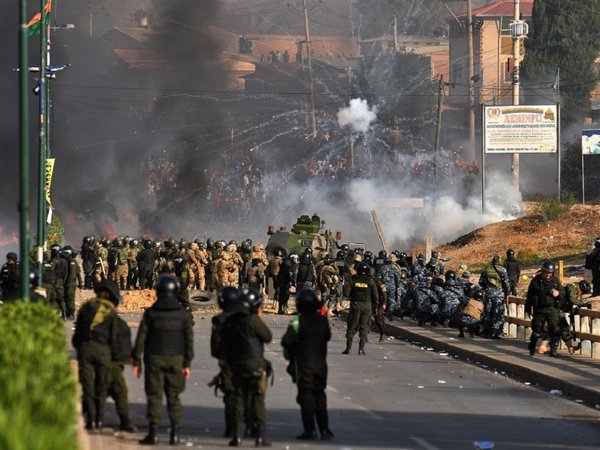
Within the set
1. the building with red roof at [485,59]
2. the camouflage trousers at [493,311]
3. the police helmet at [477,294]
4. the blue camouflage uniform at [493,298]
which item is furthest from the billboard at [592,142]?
the camouflage trousers at [493,311]

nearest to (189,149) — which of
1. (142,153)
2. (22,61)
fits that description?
(142,153)

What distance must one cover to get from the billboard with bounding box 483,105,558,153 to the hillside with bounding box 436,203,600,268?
8.76 feet

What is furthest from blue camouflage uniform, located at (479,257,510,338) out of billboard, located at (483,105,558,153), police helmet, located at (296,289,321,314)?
billboard, located at (483,105,558,153)

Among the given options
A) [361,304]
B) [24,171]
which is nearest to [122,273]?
[361,304]

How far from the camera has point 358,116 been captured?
309 ft

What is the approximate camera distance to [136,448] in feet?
42.6

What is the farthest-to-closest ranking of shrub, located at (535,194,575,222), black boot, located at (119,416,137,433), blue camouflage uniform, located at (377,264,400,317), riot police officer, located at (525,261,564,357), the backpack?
shrub, located at (535,194,575,222) → blue camouflage uniform, located at (377,264,400,317) → riot police officer, located at (525,261,564,357) → black boot, located at (119,416,137,433) → the backpack

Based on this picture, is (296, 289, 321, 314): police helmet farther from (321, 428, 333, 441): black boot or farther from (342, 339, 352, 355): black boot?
(342, 339, 352, 355): black boot

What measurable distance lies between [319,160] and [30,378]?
275ft

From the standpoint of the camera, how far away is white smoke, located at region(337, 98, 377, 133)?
93.8 m

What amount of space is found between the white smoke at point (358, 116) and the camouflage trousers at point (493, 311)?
66.6 metres

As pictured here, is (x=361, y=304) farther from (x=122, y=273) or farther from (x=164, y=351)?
(x=122, y=273)

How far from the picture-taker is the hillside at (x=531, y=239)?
191 feet

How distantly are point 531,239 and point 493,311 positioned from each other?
34.3m
